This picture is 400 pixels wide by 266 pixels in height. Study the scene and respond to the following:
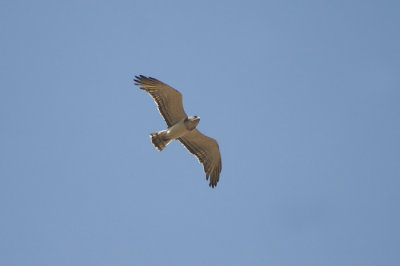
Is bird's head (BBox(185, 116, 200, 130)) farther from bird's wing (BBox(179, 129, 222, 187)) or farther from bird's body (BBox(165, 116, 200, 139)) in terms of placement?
bird's wing (BBox(179, 129, 222, 187))

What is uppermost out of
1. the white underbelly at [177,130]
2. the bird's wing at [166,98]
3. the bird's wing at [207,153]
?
the bird's wing at [166,98]

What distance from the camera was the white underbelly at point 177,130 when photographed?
2053 centimetres

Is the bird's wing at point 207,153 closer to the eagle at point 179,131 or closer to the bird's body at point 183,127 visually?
the eagle at point 179,131

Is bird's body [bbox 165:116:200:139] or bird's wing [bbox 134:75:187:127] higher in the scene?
bird's wing [bbox 134:75:187:127]

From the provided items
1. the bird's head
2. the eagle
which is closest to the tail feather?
the eagle

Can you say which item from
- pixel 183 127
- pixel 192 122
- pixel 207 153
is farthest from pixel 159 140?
pixel 207 153

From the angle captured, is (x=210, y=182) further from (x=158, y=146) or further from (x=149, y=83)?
(x=149, y=83)

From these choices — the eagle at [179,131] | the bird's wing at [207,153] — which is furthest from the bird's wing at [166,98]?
the bird's wing at [207,153]

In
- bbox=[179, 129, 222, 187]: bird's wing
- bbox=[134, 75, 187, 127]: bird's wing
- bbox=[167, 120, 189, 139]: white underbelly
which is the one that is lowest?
bbox=[179, 129, 222, 187]: bird's wing

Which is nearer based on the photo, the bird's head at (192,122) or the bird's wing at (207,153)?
the bird's head at (192,122)

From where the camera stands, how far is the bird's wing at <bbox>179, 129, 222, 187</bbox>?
2158 centimetres

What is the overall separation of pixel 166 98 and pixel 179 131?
4.10ft

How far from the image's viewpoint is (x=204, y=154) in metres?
21.8

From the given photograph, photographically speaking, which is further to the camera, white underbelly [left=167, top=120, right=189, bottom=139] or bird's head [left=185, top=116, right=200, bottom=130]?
white underbelly [left=167, top=120, right=189, bottom=139]
